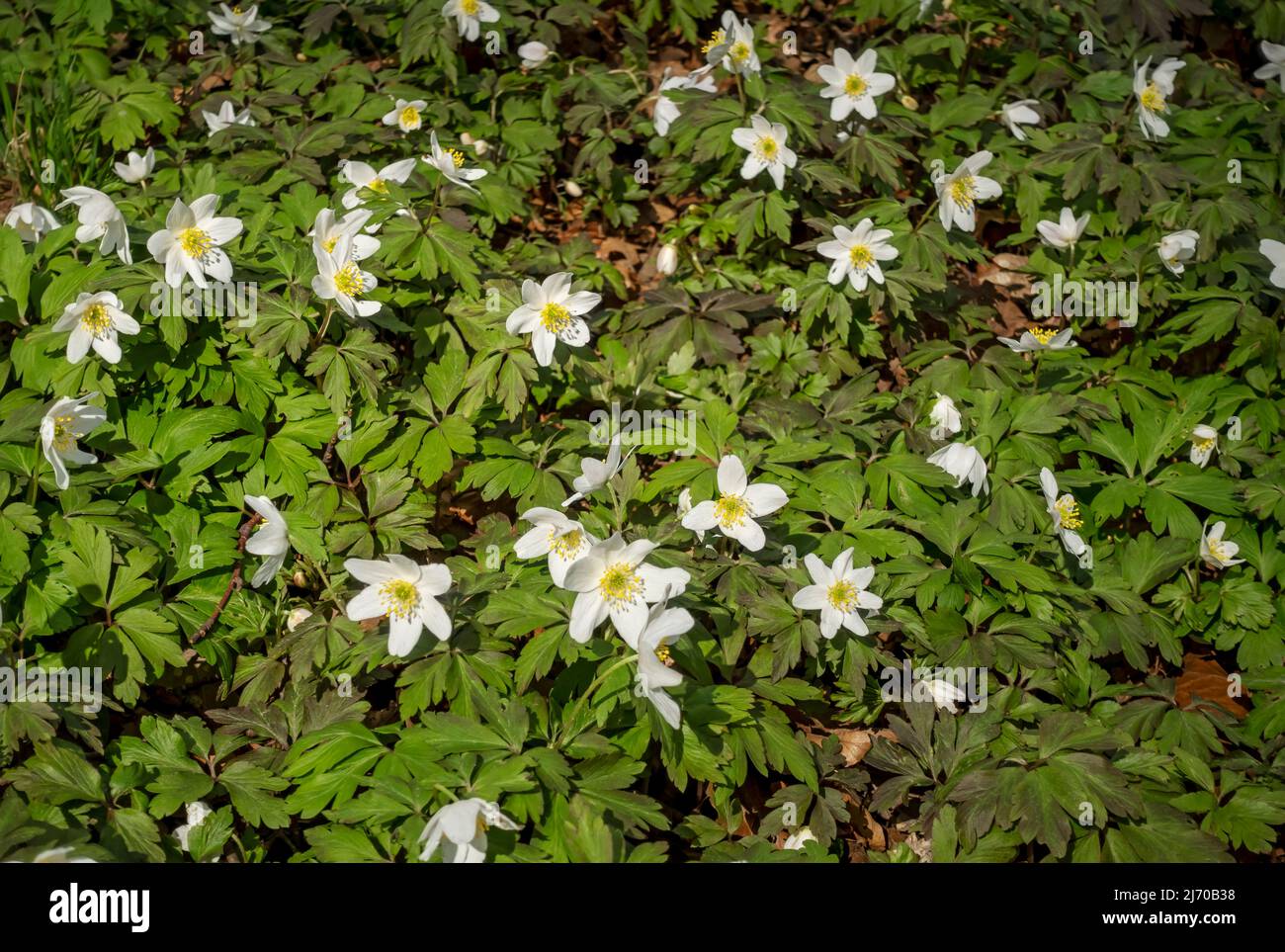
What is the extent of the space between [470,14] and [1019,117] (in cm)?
282

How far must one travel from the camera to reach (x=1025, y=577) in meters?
3.26

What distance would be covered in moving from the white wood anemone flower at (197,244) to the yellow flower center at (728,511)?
1.87 metres

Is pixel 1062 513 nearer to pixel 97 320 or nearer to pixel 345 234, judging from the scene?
pixel 345 234

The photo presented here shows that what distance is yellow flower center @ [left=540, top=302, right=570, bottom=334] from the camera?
347 centimetres

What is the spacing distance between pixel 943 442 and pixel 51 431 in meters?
3.04

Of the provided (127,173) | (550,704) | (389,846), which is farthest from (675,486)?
(127,173)

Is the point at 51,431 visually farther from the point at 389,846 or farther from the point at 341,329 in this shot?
the point at 389,846

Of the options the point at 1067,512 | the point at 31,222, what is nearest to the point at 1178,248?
the point at 1067,512

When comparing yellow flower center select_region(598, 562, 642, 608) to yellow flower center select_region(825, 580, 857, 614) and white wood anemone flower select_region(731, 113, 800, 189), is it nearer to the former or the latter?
yellow flower center select_region(825, 580, 857, 614)

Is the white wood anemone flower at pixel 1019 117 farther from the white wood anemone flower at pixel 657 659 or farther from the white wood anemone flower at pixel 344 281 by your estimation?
the white wood anemone flower at pixel 657 659

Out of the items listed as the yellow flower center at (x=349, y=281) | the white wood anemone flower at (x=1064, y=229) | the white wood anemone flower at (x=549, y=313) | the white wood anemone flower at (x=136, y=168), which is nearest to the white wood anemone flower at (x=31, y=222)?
the white wood anemone flower at (x=136, y=168)

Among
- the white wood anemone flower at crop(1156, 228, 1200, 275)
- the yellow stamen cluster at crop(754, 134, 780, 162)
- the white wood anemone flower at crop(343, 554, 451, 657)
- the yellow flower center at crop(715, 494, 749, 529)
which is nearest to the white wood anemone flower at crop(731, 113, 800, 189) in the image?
the yellow stamen cluster at crop(754, 134, 780, 162)

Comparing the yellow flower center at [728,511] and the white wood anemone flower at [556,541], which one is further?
the yellow flower center at [728,511]

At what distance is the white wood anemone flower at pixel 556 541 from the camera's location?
9.16 ft
